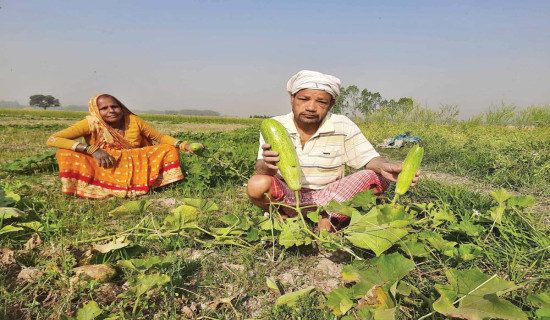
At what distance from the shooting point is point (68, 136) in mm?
3986

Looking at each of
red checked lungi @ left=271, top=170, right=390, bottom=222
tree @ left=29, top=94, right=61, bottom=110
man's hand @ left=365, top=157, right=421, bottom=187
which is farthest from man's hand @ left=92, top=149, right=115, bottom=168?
tree @ left=29, top=94, right=61, bottom=110

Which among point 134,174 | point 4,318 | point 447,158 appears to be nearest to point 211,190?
point 134,174

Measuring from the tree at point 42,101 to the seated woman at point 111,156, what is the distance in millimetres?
136169

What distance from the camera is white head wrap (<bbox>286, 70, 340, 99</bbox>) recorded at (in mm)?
2572

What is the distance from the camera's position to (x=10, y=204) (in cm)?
279

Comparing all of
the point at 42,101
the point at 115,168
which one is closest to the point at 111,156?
the point at 115,168

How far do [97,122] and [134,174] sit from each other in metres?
0.85

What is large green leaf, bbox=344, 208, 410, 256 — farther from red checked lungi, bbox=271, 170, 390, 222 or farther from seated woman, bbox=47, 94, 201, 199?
seated woman, bbox=47, 94, 201, 199

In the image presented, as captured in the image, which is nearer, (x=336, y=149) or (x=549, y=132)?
(x=336, y=149)

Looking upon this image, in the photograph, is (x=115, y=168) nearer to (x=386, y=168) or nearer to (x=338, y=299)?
(x=386, y=168)

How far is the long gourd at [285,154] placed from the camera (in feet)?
6.77

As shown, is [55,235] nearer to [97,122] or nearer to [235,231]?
[235,231]

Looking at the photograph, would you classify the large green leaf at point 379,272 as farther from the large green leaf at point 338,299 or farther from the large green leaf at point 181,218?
the large green leaf at point 181,218

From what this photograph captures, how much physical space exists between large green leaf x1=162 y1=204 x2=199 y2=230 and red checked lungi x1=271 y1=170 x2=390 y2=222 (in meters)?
0.64
